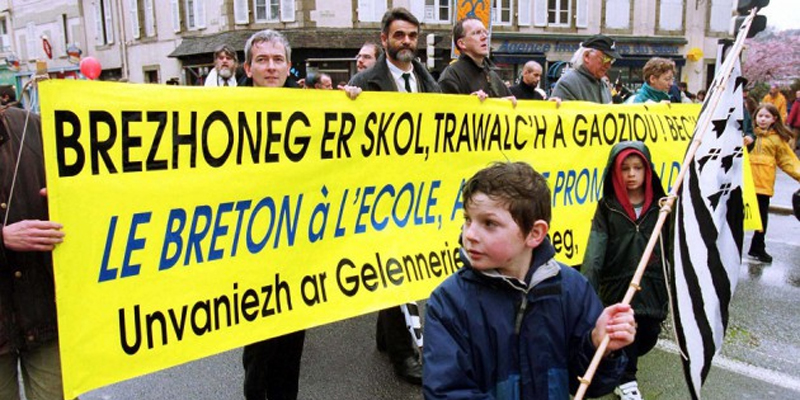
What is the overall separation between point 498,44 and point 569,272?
2858 centimetres

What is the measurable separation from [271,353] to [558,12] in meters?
29.8

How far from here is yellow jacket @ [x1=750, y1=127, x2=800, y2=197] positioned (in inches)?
265

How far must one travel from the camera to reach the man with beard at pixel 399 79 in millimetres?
4062

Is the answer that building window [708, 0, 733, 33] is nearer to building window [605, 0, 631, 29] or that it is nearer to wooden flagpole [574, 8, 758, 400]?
building window [605, 0, 631, 29]

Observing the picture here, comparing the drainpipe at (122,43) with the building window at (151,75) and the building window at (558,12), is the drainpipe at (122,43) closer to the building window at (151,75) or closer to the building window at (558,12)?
the building window at (151,75)

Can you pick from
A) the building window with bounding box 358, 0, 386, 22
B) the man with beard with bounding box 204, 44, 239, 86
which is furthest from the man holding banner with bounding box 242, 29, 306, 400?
the building window with bounding box 358, 0, 386, 22

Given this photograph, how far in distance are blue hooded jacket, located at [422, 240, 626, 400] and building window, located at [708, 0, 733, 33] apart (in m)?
36.1

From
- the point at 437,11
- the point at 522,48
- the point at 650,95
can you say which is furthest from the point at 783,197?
the point at 522,48

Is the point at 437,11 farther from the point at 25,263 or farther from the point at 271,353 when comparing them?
the point at 25,263

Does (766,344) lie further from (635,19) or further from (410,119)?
(635,19)

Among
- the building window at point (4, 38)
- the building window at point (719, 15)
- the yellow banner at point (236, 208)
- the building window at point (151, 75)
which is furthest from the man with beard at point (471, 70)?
the building window at point (4, 38)

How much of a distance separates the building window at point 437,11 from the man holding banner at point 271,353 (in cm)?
2526

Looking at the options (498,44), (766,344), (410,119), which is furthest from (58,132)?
(498,44)

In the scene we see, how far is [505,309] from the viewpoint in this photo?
197 cm
